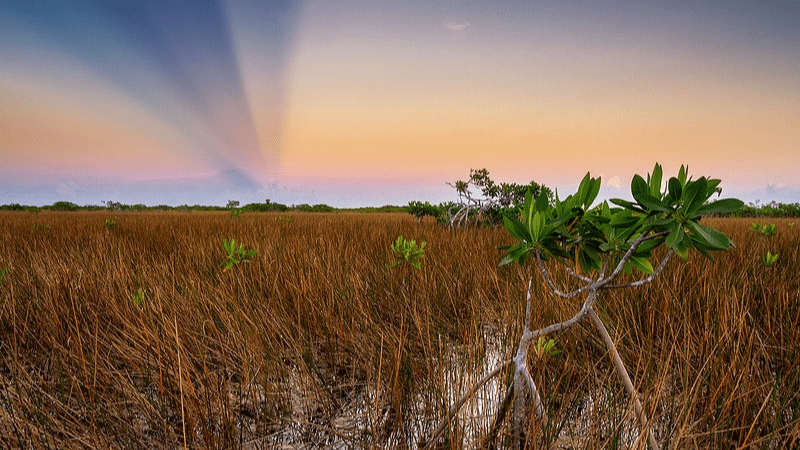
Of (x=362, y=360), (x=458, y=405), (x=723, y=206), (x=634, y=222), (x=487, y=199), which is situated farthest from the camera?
(x=487, y=199)

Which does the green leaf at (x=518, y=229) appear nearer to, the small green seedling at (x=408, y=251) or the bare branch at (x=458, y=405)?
the bare branch at (x=458, y=405)

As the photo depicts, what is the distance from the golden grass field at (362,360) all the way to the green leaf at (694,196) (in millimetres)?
700

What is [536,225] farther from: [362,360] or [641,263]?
[362,360]

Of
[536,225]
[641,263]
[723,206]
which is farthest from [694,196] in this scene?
[536,225]

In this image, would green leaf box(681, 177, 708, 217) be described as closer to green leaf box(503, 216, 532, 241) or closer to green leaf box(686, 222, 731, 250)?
green leaf box(686, 222, 731, 250)

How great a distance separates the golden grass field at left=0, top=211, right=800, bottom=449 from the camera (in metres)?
1.36

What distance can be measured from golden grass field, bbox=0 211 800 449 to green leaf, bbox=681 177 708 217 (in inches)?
27.6

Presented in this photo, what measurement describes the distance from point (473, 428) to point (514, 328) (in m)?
0.82

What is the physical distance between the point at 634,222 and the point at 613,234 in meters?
0.11

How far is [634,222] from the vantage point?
967mm

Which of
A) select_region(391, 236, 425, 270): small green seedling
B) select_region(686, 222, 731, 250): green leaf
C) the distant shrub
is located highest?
the distant shrub

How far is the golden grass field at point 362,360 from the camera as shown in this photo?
1361 millimetres

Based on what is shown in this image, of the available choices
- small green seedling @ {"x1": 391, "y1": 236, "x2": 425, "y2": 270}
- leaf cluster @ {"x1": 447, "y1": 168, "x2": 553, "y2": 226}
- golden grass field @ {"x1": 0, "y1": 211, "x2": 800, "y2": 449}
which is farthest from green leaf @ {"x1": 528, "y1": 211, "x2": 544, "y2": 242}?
leaf cluster @ {"x1": 447, "y1": 168, "x2": 553, "y2": 226}

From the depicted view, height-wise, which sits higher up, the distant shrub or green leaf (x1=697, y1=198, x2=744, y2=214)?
the distant shrub
